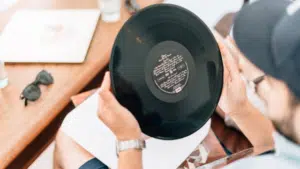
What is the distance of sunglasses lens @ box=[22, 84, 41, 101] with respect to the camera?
0.79 metres

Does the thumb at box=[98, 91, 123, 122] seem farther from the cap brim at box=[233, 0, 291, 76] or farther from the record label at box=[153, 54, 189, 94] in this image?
the cap brim at box=[233, 0, 291, 76]

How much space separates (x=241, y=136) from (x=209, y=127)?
9 centimetres

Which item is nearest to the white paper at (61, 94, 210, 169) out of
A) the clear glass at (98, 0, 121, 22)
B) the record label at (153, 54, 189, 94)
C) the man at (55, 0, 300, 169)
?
the man at (55, 0, 300, 169)

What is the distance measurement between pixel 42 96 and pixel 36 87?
0.02 metres

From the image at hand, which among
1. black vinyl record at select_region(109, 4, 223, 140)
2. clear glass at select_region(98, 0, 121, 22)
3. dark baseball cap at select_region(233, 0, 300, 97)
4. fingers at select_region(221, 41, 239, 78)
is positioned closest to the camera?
dark baseball cap at select_region(233, 0, 300, 97)

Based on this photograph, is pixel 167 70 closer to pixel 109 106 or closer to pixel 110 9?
pixel 109 106

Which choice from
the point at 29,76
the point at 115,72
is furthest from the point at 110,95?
the point at 29,76

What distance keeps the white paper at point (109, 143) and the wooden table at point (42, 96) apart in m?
0.05

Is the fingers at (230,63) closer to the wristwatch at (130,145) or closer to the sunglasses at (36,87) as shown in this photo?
the wristwatch at (130,145)

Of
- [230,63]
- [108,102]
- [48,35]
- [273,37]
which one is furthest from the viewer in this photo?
[48,35]

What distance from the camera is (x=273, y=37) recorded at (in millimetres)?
553

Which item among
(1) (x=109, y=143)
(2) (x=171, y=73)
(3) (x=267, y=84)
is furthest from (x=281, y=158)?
(1) (x=109, y=143)

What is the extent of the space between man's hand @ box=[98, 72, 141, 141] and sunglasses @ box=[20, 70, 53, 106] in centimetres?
15

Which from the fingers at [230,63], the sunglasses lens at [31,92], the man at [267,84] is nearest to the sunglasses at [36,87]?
the sunglasses lens at [31,92]
